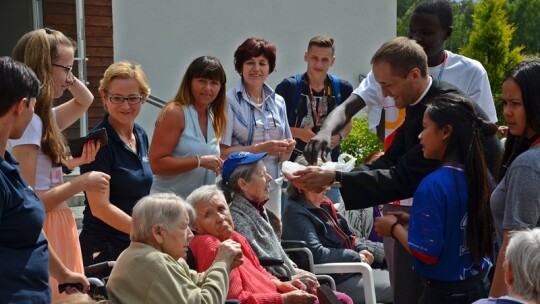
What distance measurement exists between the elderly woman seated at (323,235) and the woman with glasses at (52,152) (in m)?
1.69

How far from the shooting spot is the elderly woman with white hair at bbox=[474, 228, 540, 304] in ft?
9.37

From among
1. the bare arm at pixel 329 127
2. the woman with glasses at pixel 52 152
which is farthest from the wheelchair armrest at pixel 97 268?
the bare arm at pixel 329 127

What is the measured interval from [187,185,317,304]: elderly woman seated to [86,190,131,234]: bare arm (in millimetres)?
352

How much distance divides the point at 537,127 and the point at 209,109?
253cm

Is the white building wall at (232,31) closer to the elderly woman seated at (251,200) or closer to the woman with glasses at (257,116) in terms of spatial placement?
the woman with glasses at (257,116)

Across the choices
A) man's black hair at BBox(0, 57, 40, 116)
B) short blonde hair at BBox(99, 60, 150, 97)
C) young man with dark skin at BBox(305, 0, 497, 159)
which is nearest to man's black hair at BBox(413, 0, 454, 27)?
young man with dark skin at BBox(305, 0, 497, 159)

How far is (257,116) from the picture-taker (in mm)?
5875

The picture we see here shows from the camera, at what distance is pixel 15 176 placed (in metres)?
3.20

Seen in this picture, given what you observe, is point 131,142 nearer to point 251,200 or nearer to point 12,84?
point 251,200

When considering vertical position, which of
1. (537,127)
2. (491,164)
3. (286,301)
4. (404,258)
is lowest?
(286,301)

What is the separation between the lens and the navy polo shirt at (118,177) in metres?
4.51

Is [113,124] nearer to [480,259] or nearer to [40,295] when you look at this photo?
[40,295]

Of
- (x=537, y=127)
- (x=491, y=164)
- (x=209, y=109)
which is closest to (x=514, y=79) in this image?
(x=537, y=127)

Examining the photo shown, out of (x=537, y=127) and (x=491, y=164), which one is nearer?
(x=537, y=127)
